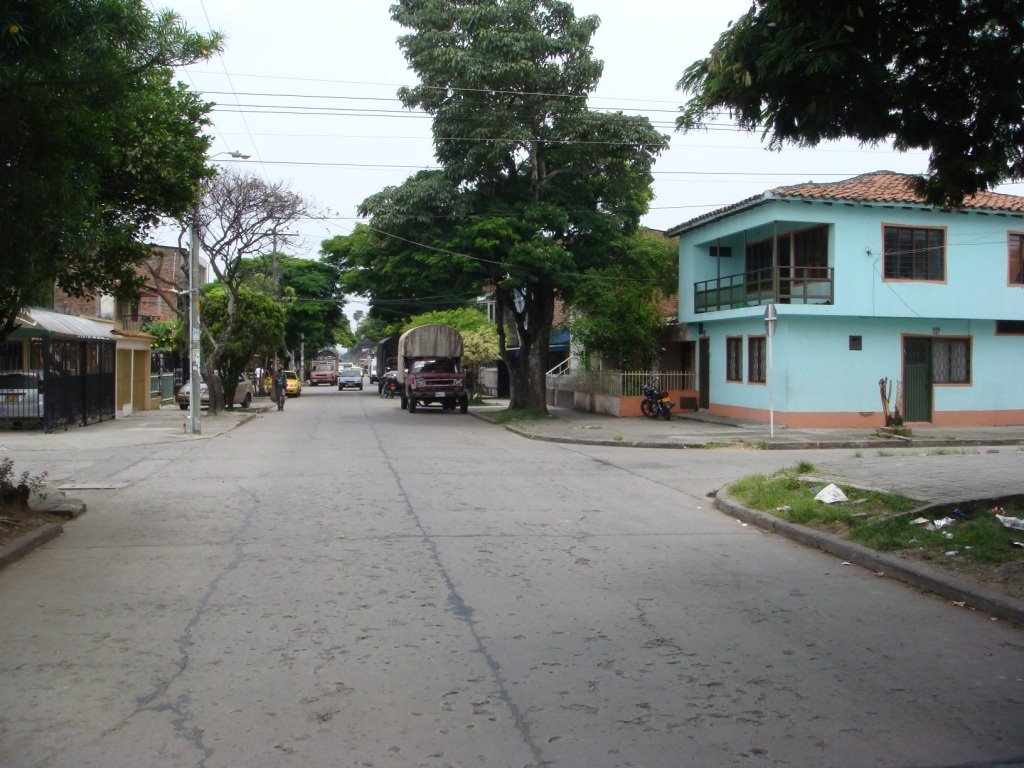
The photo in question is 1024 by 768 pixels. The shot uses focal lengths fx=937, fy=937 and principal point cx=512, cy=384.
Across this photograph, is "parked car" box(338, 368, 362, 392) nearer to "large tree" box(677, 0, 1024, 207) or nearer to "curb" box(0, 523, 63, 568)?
"curb" box(0, 523, 63, 568)

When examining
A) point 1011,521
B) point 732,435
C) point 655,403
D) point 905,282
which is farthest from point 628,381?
point 1011,521

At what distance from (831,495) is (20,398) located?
839 inches

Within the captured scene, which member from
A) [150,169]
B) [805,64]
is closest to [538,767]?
[805,64]

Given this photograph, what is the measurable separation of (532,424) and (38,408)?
1327cm

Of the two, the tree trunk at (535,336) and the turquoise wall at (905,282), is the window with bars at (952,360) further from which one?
the tree trunk at (535,336)

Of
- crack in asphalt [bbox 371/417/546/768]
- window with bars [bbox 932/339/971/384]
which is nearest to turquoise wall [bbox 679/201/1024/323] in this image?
window with bars [bbox 932/339/971/384]

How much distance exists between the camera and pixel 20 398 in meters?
24.4

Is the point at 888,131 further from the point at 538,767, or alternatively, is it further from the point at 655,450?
the point at 655,450

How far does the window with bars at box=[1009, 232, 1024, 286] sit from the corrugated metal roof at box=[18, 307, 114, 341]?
84.1ft

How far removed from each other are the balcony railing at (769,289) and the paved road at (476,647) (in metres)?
15.2

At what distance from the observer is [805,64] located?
7270 mm

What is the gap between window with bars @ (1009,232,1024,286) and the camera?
26.0 metres

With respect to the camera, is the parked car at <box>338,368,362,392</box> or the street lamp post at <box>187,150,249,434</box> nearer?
the street lamp post at <box>187,150,249,434</box>

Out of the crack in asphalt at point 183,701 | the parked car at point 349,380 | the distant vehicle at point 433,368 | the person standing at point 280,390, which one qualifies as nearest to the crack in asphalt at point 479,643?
the crack in asphalt at point 183,701
